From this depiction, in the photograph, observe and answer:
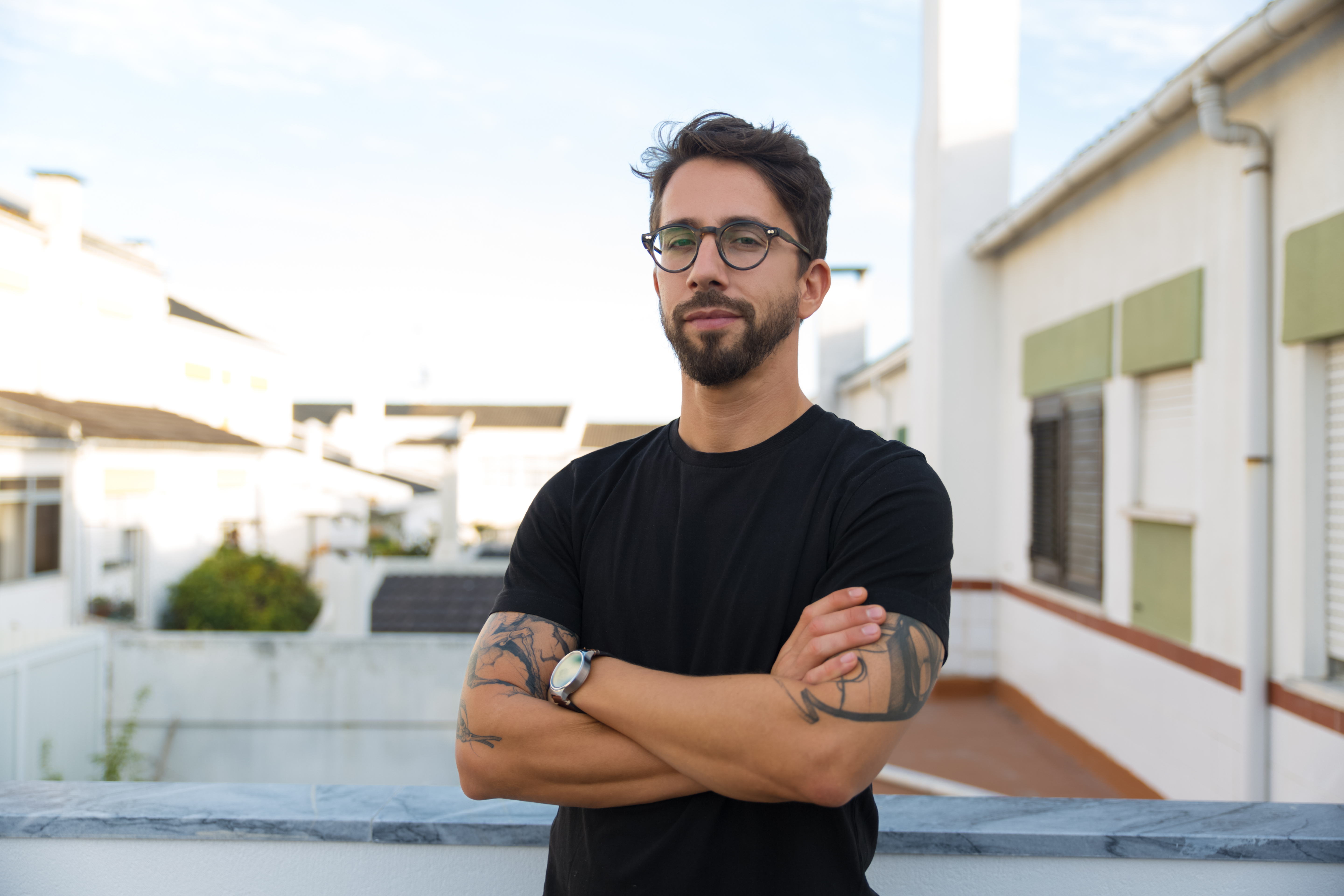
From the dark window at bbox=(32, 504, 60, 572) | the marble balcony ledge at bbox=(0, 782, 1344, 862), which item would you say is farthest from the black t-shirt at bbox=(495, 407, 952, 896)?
the dark window at bbox=(32, 504, 60, 572)

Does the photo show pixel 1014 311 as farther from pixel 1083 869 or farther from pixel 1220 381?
pixel 1083 869

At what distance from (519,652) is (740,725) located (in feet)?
1.42

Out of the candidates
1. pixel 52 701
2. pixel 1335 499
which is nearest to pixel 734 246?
pixel 1335 499

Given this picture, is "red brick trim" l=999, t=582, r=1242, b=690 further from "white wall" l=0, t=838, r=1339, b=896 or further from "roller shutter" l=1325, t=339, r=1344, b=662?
"white wall" l=0, t=838, r=1339, b=896

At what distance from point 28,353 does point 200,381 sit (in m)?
7.55

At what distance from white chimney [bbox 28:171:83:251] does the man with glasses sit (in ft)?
79.6

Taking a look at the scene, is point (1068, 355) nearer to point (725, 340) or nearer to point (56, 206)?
point (725, 340)

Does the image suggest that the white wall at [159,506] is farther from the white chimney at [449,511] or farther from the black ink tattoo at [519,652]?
the black ink tattoo at [519,652]

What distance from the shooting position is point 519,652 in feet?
4.93

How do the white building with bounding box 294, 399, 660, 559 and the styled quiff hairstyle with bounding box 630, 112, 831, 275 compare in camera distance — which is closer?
the styled quiff hairstyle with bounding box 630, 112, 831, 275

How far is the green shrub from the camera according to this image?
18.5 meters

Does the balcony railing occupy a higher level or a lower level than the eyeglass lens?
lower

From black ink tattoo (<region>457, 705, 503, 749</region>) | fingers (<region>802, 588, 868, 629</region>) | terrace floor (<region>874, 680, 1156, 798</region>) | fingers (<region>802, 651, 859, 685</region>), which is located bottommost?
terrace floor (<region>874, 680, 1156, 798</region>)

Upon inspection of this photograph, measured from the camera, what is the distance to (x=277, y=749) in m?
11.7
